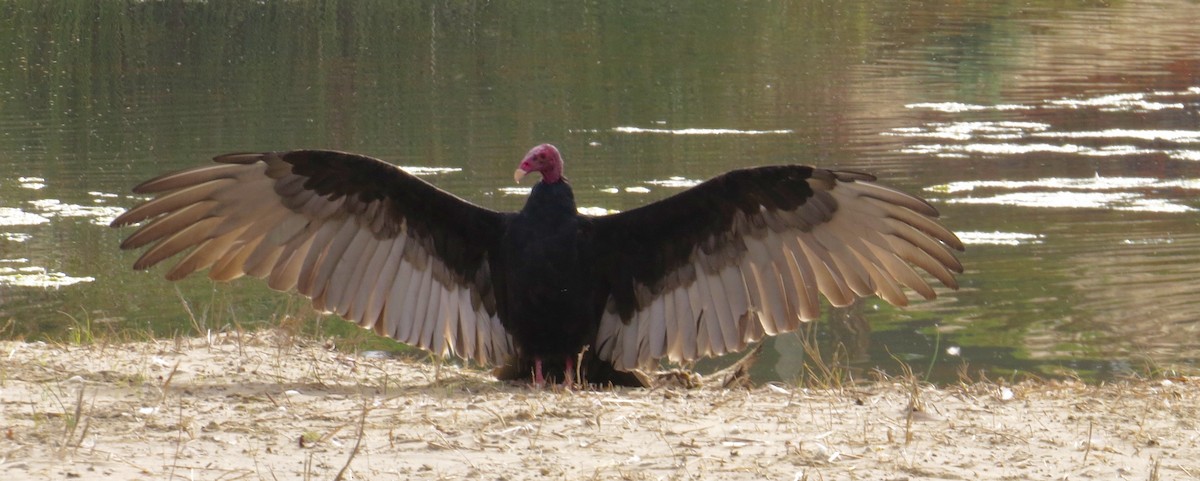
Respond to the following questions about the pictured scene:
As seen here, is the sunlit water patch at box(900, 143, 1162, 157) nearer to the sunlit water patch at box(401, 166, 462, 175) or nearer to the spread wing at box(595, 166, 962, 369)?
the sunlit water patch at box(401, 166, 462, 175)

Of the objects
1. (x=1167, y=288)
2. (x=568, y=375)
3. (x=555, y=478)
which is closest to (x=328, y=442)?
(x=555, y=478)

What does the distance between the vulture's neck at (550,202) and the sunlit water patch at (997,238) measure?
5.53 metres

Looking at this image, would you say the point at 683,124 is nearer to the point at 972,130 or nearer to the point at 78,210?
the point at 972,130

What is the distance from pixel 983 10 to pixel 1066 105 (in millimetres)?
12096

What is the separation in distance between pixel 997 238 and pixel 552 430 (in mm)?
6937

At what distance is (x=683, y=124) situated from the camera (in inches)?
614

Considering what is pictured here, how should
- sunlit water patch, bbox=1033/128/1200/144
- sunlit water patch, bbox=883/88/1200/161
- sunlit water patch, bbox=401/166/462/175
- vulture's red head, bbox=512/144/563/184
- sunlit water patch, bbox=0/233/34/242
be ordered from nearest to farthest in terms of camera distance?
vulture's red head, bbox=512/144/563/184 < sunlit water patch, bbox=0/233/34/242 < sunlit water patch, bbox=401/166/462/175 < sunlit water patch, bbox=883/88/1200/161 < sunlit water patch, bbox=1033/128/1200/144

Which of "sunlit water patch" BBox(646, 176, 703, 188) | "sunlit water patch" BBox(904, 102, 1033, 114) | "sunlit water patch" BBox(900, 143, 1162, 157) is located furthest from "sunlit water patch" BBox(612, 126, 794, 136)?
"sunlit water patch" BBox(646, 176, 703, 188)

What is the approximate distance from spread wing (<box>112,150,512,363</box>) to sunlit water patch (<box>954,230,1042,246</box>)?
18.2 ft

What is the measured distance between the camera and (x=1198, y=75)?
19359mm

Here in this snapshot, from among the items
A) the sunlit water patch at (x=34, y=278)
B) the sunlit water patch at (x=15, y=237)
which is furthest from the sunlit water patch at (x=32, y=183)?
the sunlit water patch at (x=34, y=278)

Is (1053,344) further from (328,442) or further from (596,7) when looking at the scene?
(596,7)

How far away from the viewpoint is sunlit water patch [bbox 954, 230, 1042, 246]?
10.5 metres

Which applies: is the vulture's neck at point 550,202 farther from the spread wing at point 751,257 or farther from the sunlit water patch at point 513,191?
the sunlit water patch at point 513,191
